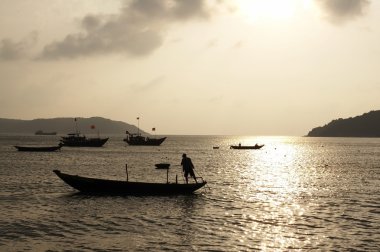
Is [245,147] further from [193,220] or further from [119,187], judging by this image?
[193,220]

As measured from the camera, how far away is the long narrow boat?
3450 centimetres

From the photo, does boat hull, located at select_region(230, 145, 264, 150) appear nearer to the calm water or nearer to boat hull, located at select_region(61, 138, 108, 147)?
boat hull, located at select_region(61, 138, 108, 147)

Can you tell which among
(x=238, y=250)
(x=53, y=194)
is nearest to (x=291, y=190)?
(x=53, y=194)

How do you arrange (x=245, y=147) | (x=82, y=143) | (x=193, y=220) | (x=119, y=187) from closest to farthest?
(x=193, y=220) < (x=119, y=187) < (x=82, y=143) < (x=245, y=147)

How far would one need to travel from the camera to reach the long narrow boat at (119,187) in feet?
113

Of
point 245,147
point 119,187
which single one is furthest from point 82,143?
point 119,187

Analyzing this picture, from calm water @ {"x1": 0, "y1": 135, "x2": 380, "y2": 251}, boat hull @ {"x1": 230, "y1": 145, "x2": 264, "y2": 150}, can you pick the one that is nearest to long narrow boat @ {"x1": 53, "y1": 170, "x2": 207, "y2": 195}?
calm water @ {"x1": 0, "y1": 135, "x2": 380, "y2": 251}

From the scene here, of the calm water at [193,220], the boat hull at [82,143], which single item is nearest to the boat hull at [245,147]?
the boat hull at [82,143]

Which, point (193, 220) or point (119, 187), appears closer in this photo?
point (193, 220)

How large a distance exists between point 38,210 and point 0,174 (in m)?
28.1

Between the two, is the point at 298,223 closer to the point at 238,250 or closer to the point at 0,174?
the point at 238,250

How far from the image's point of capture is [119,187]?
3456 cm

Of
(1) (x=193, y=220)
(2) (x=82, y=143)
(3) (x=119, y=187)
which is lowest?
(1) (x=193, y=220)

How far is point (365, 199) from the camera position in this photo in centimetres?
3562
